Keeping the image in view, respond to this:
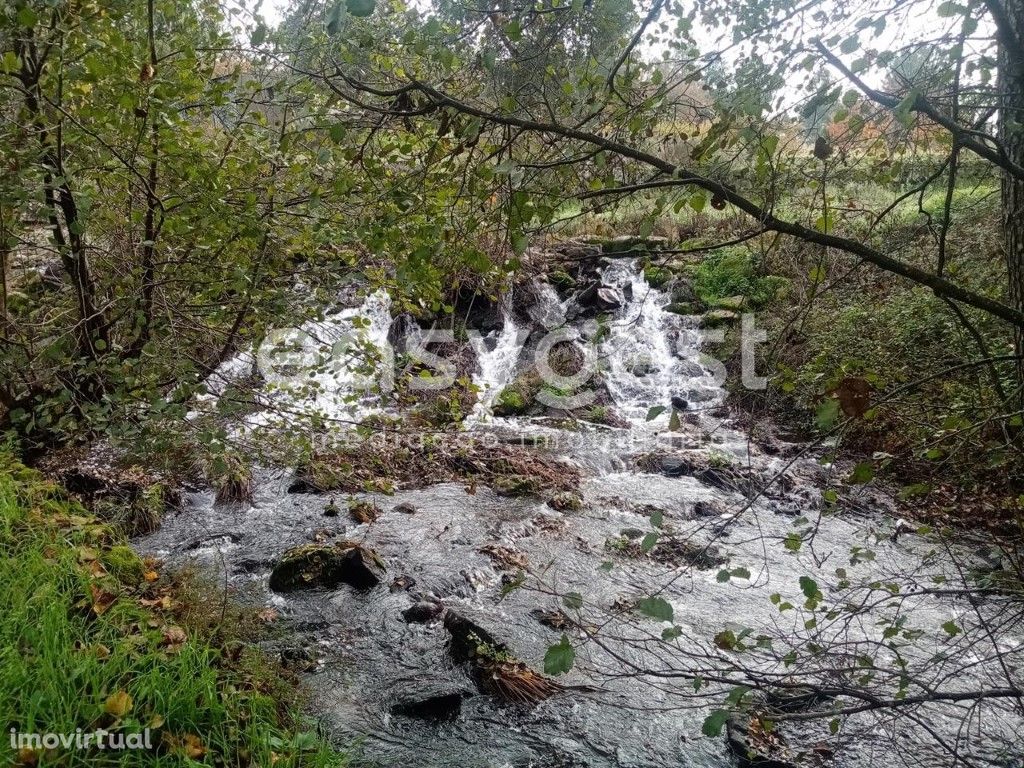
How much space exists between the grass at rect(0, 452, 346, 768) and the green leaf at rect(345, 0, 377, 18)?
2588 mm

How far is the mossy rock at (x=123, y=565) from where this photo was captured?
383cm

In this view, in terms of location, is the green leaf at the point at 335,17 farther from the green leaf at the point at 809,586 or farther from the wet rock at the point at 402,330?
the wet rock at the point at 402,330

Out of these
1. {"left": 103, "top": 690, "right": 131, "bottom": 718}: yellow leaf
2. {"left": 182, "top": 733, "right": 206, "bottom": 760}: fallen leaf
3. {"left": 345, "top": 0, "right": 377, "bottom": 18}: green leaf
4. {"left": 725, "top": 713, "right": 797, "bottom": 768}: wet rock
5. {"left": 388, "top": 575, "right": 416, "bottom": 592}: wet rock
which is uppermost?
{"left": 345, "top": 0, "right": 377, "bottom": 18}: green leaf

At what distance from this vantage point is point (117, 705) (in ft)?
8.23

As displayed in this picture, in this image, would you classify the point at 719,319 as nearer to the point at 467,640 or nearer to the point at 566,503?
the point at 566,503

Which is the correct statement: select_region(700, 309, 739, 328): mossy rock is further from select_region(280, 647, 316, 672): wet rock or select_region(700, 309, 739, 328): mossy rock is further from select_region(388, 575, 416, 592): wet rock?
select_region(280, 647, 316, 672): wet rock

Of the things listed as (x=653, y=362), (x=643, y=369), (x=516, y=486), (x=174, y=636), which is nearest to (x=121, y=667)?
(x=174, y=636)

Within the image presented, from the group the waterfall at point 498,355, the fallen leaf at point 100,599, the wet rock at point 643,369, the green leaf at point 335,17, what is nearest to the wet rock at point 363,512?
the fallen leaf at point 100,599

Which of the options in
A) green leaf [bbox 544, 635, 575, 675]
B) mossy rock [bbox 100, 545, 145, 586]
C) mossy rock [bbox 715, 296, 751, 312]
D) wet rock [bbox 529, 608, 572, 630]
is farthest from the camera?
mossy rock [bbox 715, 296, 751, 312]

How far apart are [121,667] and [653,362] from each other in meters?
10.5

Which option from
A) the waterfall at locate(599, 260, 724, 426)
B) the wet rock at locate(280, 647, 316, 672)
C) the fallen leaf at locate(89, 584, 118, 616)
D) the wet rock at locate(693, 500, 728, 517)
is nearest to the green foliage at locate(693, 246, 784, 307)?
the waterfall at locate(599, 260, 724, 426)

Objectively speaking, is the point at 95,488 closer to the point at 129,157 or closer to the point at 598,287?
the point at 129,157

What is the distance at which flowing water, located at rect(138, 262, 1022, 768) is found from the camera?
3.58 meters

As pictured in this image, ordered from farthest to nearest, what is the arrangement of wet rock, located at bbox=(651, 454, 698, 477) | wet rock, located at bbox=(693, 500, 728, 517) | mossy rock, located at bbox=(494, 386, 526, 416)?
mossy rock, located at bbox=(494, 386, 526, 416) → wet rock, located at bbox=(651, 454, 698, 477) → wet rock, located at bbox=(693, 500, 728, 517)
